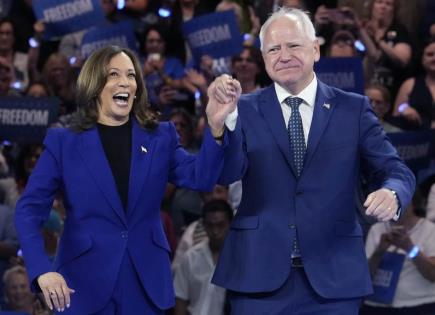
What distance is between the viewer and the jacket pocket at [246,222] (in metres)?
3.58

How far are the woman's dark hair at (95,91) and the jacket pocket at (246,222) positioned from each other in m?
0.44

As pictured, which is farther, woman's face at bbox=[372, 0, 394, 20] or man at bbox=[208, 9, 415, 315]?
woman's face at bbox=[372, 0, 394, 20]

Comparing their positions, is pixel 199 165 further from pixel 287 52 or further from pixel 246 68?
pixel 246 68

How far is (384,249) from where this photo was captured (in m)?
5.58

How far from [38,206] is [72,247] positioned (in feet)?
0.58

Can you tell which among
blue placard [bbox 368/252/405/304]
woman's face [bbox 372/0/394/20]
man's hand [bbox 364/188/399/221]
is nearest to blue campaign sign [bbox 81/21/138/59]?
woman's face [bbox 372/0/394/20]

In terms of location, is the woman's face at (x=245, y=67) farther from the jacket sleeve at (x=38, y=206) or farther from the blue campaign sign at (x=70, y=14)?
the jacket sleeve at (x=38, y=206)

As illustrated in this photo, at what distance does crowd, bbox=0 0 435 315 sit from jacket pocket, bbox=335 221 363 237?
195cm

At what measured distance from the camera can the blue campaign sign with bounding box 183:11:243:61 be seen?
7.16 meters

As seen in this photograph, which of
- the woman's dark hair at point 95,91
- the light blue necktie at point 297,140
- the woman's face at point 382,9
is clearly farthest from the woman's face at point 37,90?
the light blue necktie at point 297,140

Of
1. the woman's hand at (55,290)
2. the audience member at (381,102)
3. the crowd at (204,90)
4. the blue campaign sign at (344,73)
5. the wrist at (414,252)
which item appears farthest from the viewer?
the audience member at (381,102)

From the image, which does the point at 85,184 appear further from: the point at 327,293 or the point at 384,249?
the point at 384,249

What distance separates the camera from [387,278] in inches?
218

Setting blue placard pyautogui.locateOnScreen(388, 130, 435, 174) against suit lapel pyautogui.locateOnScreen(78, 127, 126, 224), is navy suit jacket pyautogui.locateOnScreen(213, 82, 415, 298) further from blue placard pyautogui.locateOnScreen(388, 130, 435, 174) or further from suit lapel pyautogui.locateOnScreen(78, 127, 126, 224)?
blue placard pyautogui.locateOnScreen(388, 130, 435, 174)
